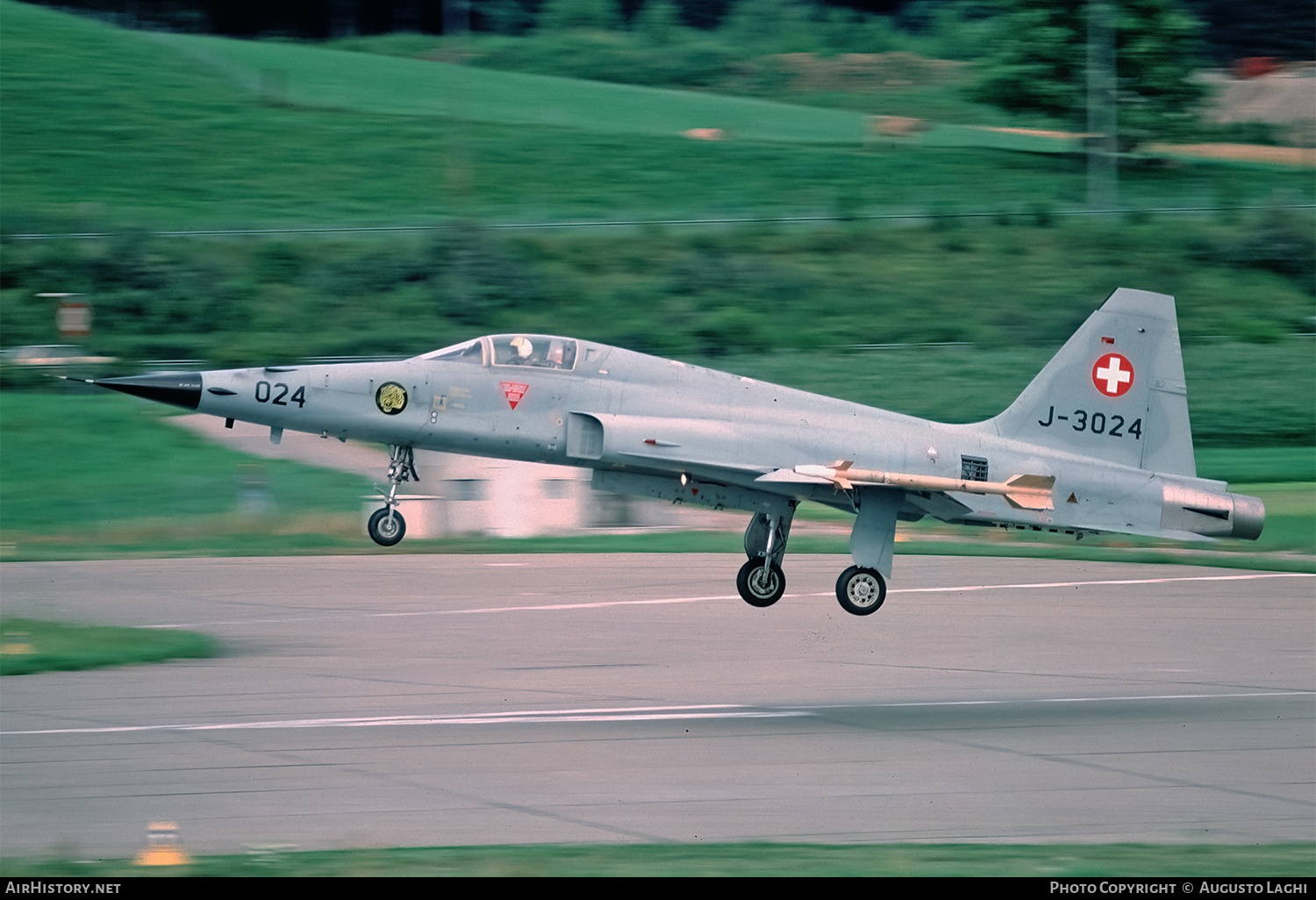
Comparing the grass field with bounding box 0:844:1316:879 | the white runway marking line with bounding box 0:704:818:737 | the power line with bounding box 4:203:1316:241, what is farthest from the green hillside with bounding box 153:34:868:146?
the grass field with bounding box 0:844:1316:879

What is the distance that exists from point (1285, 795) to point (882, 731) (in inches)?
144

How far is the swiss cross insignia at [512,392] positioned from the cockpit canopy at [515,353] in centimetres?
24

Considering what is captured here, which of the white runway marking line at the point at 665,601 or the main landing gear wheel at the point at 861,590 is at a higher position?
the main landing gear wheel at the point at 861,590

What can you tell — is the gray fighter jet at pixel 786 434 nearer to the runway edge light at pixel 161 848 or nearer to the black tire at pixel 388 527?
the black tire at pixel 388 527

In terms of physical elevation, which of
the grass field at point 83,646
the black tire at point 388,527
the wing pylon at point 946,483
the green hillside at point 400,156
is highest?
the green hillside at point 400,156

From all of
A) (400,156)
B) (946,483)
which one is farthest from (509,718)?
(400,156)

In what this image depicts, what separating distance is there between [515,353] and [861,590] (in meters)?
5.00

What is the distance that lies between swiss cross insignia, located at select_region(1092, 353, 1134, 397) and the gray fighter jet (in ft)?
0.07

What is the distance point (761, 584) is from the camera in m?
17.3

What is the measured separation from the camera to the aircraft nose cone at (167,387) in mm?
14477

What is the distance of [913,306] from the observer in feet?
142

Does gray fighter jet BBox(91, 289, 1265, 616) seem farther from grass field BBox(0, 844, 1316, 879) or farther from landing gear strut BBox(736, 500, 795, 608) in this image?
grass field BBox(0, 844, 1316, 879)

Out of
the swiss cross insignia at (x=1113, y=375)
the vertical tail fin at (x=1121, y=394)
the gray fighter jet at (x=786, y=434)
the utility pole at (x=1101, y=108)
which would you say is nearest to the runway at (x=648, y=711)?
the gray fighter jet at (x=786, y=434)

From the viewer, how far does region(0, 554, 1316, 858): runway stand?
11.1 meters
